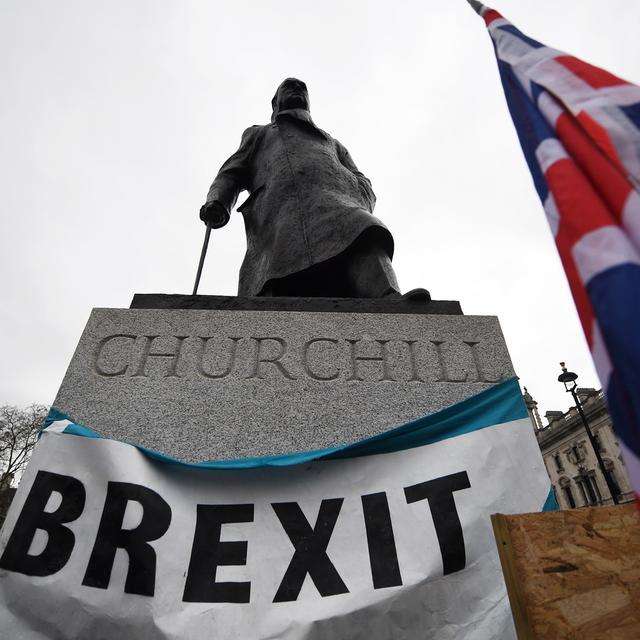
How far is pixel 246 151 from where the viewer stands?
5.13m

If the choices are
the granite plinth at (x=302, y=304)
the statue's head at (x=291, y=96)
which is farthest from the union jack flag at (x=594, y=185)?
the statue's head at (x=291, y=96)

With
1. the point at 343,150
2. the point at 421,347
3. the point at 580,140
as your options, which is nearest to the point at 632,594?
the point at 580,140

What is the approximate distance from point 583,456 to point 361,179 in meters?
45.4

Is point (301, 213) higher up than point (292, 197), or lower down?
lower down

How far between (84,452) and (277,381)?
3.35 ft

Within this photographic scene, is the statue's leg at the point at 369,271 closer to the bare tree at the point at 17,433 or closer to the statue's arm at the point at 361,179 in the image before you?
the statue's arm at the point at 361,179

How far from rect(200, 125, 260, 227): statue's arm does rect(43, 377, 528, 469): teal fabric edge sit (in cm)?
243

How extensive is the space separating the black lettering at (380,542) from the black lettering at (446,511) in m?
0.13

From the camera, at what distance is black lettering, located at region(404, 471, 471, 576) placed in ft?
6.64

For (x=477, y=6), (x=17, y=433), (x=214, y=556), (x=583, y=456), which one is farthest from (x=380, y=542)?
(x=583, y=456)

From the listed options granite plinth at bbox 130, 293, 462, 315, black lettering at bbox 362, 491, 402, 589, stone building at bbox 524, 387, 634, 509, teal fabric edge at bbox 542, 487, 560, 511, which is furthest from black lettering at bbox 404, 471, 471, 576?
stone building at bbox 524, 387, 634, 509

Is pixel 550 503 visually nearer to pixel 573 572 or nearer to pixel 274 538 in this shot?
pixel 573 572

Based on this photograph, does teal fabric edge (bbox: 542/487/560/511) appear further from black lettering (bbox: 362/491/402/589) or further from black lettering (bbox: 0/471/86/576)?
black lettering (bbox: 0/471/86/576)

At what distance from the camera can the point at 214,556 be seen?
2035 mm
